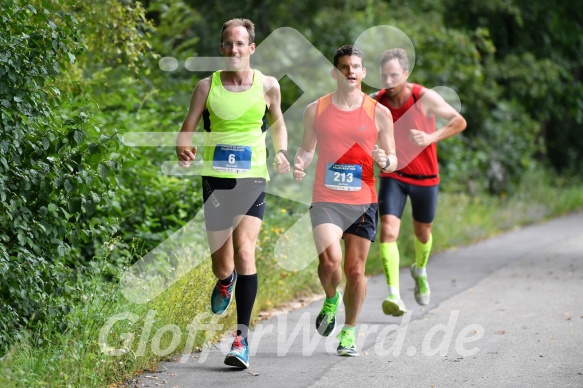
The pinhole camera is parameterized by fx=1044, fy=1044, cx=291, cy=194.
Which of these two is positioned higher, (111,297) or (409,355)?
(111,297)

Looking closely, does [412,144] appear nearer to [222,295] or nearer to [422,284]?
[422,284]

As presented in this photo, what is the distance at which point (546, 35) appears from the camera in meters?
19.7

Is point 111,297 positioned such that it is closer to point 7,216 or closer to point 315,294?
point 7,216

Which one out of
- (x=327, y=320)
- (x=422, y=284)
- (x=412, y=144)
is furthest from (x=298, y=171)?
(x=422, y=284)

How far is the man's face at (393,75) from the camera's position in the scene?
8.38 m

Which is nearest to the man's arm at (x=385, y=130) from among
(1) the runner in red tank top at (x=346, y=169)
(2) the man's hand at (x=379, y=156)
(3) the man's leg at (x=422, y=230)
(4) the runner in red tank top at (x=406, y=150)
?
(1) the runner in red tank top at (x=346, y=169)

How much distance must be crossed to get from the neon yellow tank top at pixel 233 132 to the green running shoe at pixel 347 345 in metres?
1.34

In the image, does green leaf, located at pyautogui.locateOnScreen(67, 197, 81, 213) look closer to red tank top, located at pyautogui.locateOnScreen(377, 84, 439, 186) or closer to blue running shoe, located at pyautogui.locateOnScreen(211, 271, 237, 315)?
blue running shoe, located at pyautogui.locateOnScreen(211, 271, 237, 315)

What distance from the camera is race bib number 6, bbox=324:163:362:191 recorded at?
703cm

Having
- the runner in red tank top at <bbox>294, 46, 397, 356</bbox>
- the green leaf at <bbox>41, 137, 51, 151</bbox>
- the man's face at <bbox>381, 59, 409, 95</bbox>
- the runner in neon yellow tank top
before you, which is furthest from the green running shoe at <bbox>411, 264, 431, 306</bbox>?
the green leaf at <bbox>41, 137, 51, 151</bbox>

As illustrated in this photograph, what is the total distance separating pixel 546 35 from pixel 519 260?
7203mm

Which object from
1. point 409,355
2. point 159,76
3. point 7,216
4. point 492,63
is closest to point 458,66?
point 492,63

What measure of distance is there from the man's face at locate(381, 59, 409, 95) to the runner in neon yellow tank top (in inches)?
73.0

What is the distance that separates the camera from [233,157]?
21.6 ft
